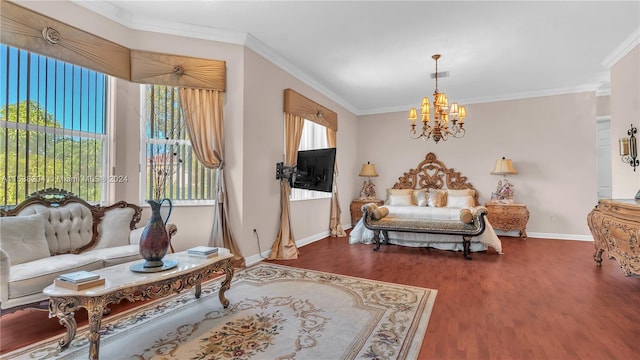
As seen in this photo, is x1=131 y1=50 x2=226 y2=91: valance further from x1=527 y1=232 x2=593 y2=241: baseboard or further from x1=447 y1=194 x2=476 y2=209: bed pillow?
x1=527 y1=232 x2=593 y2=241: baseboard

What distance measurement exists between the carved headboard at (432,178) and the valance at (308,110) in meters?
2.23

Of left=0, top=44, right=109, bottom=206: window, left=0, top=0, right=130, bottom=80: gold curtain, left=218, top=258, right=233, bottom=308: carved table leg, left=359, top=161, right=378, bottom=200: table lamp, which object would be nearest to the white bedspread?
left=359, top=161, right=378, bottom=200: table lamp

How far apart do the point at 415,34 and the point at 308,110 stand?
2190 mm

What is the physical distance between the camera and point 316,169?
457 centimetres

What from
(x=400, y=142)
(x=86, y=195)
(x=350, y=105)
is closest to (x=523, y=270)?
(x=400, y=142)

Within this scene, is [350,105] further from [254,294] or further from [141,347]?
[141,347]

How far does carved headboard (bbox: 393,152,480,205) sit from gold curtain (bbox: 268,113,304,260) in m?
3.31

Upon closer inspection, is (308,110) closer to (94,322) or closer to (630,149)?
(94,322)

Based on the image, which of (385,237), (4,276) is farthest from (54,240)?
(385,237)

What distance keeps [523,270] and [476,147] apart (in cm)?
351

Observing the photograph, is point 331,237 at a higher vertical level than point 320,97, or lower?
lower

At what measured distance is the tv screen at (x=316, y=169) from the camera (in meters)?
4.40

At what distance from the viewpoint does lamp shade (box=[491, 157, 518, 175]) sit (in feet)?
19.9

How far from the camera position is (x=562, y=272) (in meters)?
3.79
